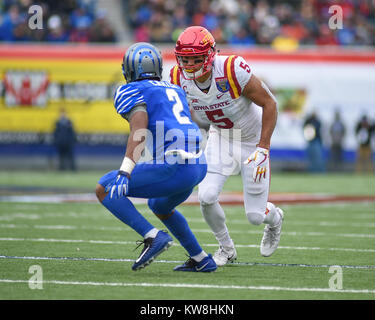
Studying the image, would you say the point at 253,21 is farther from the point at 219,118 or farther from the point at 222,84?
the point at 222,84

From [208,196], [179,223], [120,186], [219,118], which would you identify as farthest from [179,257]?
[120,186]

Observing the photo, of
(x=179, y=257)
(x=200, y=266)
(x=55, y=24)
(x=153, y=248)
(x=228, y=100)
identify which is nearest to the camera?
(x=153, y=248)

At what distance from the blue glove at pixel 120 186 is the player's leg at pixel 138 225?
0.12 metres

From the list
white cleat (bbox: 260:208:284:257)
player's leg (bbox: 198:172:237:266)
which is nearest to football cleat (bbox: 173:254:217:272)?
player's leg (bbox: 198:172:237:266)

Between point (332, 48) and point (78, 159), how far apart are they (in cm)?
703

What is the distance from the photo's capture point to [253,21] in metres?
20.8

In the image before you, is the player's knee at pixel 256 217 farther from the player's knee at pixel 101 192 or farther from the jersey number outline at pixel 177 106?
the player's knee at pixel 101 192

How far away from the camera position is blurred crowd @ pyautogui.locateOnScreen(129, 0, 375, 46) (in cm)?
2034

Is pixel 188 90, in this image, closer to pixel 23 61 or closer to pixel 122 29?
pixel 23 61

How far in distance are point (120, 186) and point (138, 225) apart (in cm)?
41

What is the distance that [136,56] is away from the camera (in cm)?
531

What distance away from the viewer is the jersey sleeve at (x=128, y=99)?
5.12 m

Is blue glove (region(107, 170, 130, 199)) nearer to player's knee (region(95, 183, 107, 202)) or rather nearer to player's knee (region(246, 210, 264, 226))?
player's knee (region(95, 183, 107, 202))
